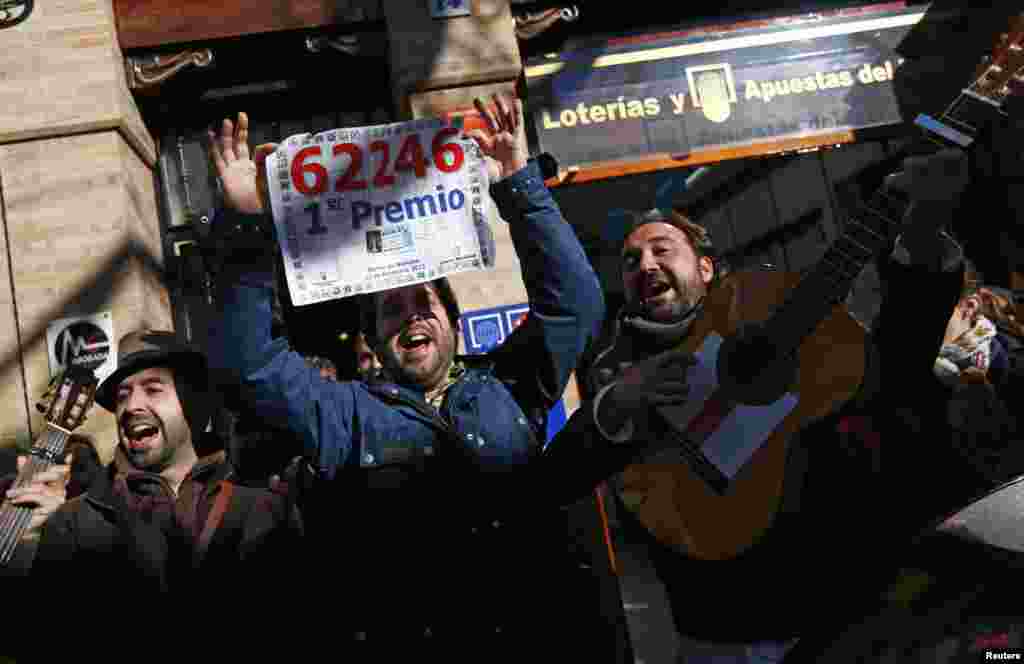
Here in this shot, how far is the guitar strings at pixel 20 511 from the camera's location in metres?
3.40

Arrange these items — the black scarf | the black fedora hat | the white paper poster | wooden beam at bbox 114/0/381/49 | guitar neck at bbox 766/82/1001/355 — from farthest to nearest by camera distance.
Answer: wooden beam at bbox 114/0/381/49 < the white paper poster < the black fedora hat < the black scarf < guitar neck at bbox 766/82/1001/355

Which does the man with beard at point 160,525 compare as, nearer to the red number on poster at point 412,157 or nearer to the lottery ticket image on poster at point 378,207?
the lottery ticket image on poster at point 378,207

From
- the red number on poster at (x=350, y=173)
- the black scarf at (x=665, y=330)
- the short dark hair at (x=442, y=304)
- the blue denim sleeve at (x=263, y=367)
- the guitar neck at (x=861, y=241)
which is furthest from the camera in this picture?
the black scarf at (x=665, y=330)

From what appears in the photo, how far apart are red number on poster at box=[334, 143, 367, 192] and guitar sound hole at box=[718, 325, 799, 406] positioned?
3.96 feet

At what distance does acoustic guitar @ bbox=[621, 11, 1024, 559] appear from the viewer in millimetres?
3367

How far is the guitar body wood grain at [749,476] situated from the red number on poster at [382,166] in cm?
109

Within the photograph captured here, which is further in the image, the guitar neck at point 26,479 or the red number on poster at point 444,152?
the guitar neck at point 26,479

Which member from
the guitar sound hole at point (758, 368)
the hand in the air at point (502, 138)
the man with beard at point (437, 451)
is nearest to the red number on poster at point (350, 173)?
the man with beard at point (437, 451)

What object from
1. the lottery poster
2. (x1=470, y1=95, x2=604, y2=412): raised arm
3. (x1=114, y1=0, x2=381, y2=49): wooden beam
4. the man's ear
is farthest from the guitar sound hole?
(x1=114, y1=0, x2=381, y2=49): wooden beam

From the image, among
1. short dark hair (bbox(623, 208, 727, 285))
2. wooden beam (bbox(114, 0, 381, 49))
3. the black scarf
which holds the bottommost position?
the black scarf

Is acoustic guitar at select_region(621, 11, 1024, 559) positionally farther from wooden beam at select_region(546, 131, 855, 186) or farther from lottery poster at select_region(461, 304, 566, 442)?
wooden beam at select_region(546, 131, 855, 186)

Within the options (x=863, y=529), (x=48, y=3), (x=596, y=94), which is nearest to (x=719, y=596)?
(x=863, y=529)

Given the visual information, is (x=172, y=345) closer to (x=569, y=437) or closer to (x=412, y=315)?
(x=412, y=315)

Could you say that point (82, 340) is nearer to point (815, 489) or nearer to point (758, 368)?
point (758, 368)
